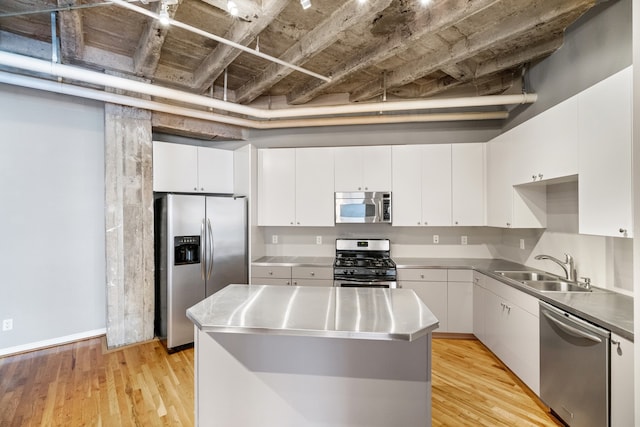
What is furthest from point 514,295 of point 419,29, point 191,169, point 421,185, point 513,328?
point 191,169

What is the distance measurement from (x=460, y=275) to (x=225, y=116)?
340cm

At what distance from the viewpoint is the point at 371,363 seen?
1684 mm

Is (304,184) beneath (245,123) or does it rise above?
beneath

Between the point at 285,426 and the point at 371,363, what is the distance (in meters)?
0.64

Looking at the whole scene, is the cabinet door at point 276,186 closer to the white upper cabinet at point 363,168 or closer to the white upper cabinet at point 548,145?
the white upper cabinet at point 363,168

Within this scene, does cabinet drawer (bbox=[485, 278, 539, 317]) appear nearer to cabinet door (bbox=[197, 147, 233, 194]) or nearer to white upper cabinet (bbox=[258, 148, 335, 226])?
white upper cabinet (bbox=[258, 148, 335, 226])

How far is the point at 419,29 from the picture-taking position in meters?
2.38

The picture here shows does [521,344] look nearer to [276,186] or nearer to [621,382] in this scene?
[621,382]

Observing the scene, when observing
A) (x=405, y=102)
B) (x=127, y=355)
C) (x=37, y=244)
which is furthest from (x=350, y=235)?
(x=37, y=244)

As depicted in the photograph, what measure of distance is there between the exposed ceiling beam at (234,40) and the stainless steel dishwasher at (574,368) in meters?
2.79

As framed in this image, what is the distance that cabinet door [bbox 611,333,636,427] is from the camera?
5.04ft

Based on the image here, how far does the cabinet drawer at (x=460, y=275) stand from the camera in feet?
11.1

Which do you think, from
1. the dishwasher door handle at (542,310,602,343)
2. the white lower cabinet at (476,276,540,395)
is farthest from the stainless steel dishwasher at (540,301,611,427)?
the white lower cabinet at (476,276,540,395)

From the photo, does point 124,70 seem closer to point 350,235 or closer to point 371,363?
point 350,235
